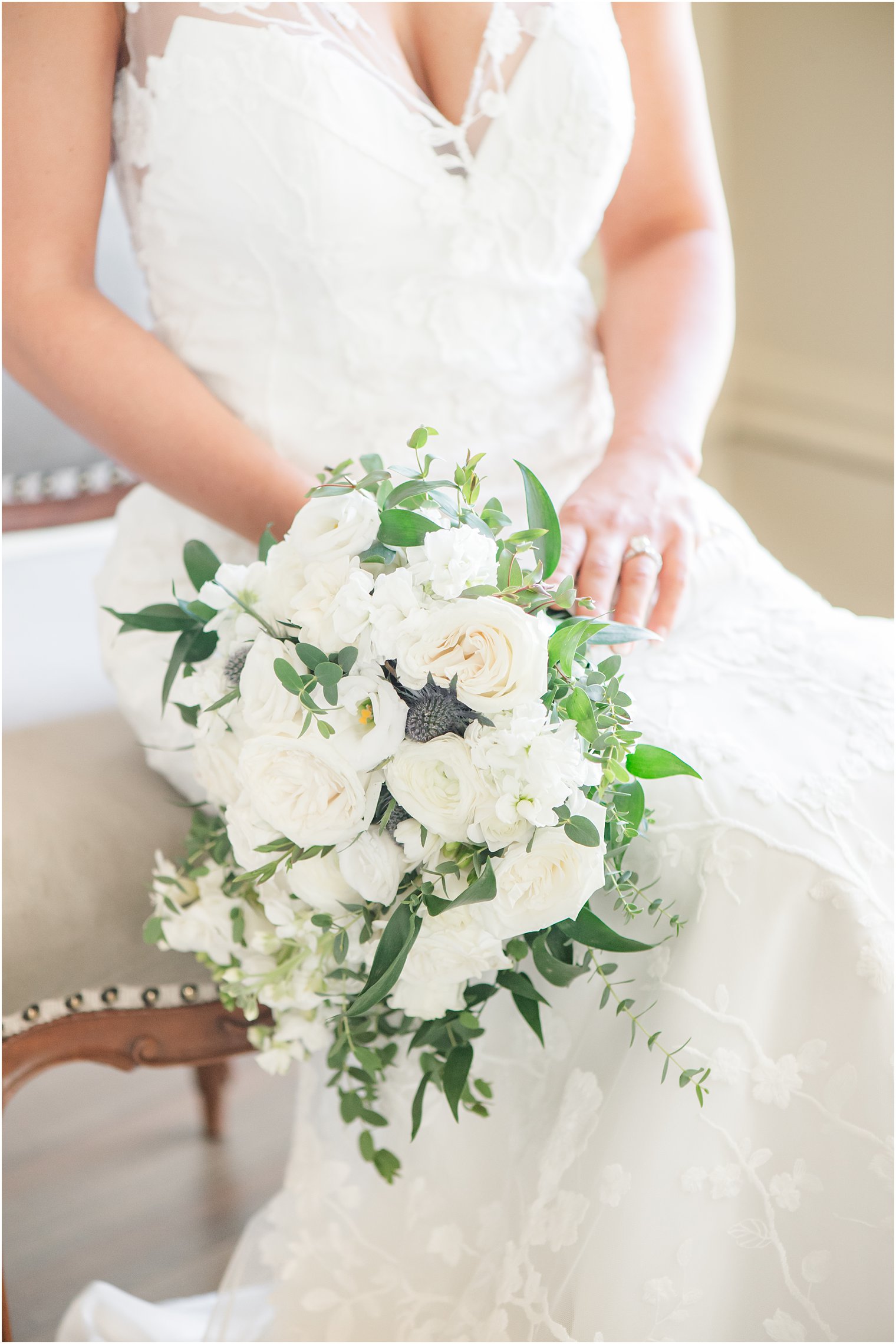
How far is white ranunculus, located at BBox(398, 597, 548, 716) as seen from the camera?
60 cm

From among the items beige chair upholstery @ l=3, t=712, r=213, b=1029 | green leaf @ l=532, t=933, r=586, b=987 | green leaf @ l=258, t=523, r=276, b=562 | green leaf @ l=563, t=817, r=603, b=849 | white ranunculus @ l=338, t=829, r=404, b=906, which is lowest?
beige chair upholstery @ l=3, t=712, r=213, b=1029

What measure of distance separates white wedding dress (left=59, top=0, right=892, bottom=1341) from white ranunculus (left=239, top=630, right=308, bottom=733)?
0.26 meters

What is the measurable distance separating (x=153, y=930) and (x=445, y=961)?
0.28 metres

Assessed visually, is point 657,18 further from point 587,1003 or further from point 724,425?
point 724,425

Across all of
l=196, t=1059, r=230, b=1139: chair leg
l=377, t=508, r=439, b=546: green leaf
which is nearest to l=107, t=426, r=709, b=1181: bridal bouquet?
l=377, t=508, r=439, b=546: green leaf

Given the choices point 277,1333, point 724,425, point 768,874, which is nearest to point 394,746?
point 768,874

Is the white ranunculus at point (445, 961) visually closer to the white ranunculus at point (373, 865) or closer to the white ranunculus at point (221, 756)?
the white ranunculus at point (373, 865)

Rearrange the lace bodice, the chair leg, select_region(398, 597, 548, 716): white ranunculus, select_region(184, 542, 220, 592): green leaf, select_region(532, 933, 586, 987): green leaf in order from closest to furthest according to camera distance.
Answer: select_region(398, 597, 548, 716): white ranunculus < select_region(532, 933, 586, 987): green leaf < select_region(184, 542, 220, 592): green leaf < the lace bodice < the chair leg

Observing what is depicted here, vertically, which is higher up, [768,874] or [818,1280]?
[768,874]

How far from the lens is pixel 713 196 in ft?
3.71

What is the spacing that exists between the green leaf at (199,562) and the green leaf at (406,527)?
0.20 meters

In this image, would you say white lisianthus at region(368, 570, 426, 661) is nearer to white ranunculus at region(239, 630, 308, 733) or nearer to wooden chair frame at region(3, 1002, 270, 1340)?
white ranunculus at region(239, 630, 308, 733)

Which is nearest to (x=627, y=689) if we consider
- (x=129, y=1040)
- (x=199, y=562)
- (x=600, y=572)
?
(x=600, y=572)

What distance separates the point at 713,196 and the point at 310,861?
2.72ft
